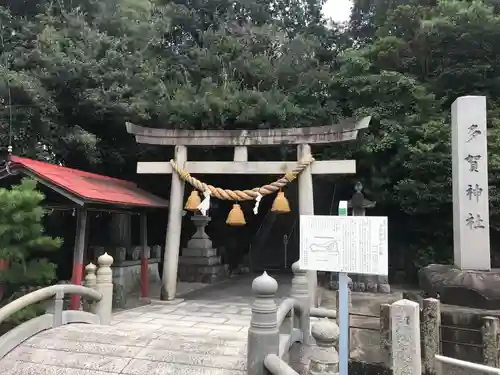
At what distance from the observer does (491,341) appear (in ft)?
19.6

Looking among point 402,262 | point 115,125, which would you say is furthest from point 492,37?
point 115,125

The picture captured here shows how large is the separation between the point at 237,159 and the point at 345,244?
6506 mm

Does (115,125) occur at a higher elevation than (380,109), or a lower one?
lower

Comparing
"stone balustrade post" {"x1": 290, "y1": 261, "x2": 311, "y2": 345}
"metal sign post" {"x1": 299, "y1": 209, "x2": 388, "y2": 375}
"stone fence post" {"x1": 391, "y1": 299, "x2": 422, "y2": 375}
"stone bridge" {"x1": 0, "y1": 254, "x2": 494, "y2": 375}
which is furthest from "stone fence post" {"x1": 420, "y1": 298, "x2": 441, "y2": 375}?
"metal sign post" {"x1": 299, "y1": 209, "x2": 388, "y2": 375}

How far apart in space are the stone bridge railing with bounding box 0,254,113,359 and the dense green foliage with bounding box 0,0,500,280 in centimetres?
630

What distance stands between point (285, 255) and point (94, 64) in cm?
1166

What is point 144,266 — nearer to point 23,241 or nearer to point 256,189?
point 256,189

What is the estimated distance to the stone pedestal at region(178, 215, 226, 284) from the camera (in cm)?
1423

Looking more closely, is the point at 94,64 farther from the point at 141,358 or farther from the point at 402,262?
the point at 402,262

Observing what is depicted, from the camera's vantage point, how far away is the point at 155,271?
13352 mm

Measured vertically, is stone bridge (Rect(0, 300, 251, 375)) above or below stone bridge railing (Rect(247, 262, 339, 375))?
below

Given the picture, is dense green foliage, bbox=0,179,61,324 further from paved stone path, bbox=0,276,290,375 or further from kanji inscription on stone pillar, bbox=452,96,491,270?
kanji inscription on stone pillar, bbox=452,96,491,270

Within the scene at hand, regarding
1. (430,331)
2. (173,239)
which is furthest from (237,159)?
(430,331)

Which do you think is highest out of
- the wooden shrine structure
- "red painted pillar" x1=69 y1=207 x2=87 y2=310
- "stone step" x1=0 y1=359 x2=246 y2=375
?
the wooden shrine structure
